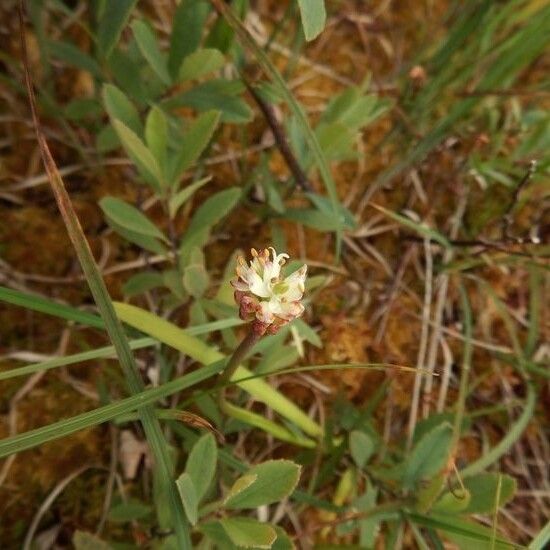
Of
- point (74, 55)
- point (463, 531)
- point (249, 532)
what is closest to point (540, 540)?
point (463, 531)

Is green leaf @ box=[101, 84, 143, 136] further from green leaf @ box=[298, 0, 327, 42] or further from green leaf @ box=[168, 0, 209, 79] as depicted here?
green leaf @ box=[298, 0, 327, 42]

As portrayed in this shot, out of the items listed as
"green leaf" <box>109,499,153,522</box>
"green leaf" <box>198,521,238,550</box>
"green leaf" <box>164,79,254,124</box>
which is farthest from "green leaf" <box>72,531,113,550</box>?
"green leaf" <box>164,79,254,124</box>

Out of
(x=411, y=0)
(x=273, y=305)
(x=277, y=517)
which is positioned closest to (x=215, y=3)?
(x=273, y=305)

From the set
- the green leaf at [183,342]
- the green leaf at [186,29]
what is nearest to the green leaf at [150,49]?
the green leaf at [186,29]

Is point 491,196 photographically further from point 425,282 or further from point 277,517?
point 277,517

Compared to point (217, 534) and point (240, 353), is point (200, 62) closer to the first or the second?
point (240, 353)

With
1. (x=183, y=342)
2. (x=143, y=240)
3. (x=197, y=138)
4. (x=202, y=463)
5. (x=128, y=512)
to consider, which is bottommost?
(x=128, y=512)
